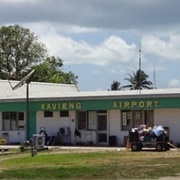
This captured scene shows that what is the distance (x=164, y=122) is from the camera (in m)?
40.8

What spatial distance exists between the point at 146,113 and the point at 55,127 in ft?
24.2

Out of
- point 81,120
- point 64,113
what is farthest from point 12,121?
point 81,120

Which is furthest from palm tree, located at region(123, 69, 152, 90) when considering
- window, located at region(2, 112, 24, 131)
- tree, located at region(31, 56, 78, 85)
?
window, located at region(2, 112, 24, 131)

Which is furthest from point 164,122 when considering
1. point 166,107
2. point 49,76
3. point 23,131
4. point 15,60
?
point 15,60

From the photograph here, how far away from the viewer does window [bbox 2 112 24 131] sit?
155 feet

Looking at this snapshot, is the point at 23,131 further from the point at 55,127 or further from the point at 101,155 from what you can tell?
the point at 101,155

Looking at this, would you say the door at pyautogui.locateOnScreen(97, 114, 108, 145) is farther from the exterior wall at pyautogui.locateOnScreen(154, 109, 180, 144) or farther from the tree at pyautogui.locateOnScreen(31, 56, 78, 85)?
the tree at pyautogui.locateOnScreen(31, 56, 78, 85)

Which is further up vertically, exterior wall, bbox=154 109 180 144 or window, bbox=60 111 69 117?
window, bbox=60 111 69 117

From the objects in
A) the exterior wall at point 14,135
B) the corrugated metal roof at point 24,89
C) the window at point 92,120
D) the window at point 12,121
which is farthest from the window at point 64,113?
the window at point 12,121

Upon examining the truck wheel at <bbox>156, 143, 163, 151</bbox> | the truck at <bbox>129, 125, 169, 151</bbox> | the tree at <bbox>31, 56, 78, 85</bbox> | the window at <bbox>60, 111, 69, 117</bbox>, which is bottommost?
the truck wheel at <bbox>156, 143, 163, 151</bbox>

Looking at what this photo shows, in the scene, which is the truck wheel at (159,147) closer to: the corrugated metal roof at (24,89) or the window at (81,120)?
the window at (81,120)

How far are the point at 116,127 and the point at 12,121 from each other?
945cm

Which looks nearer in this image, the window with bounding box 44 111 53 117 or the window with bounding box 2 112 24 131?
the window with bounding box 44 111 53 117

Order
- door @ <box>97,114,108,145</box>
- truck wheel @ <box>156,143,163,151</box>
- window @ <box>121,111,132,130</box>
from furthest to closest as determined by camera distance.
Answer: door @ <box>97,114,108,145</box>, window @ <box>121,111,132,130</box>, truck wheel @ <box>156,143,163,151</box>
